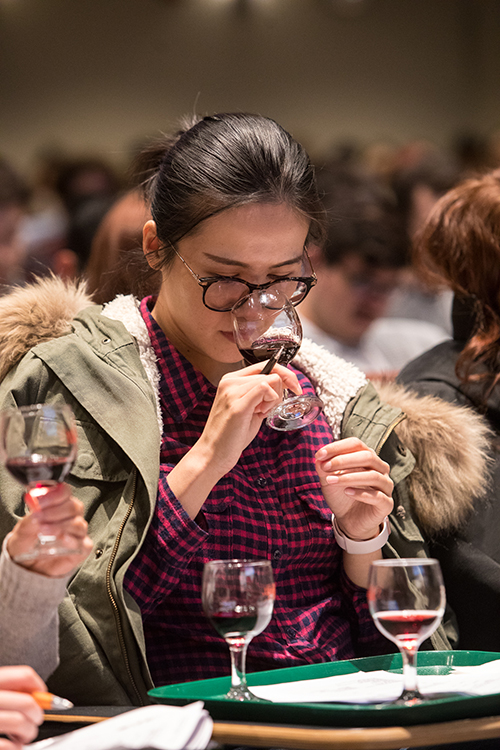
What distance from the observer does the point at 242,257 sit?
1573 millimetres

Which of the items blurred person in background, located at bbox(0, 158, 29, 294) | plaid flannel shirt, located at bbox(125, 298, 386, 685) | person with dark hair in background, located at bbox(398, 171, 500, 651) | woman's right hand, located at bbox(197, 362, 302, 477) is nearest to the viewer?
woman's right hand, located at bbox(197, 362, 302, 477)

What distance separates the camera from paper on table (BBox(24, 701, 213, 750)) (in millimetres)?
915

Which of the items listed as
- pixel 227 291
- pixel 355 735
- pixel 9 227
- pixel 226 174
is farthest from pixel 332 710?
pixel 9 227

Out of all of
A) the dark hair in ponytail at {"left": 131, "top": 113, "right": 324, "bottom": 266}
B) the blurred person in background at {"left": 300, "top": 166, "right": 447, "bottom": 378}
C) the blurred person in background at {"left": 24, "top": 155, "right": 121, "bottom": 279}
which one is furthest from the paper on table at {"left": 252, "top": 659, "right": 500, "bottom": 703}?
the blurred person in background at {"left": 24, "top": 155, "right": 121, "bottom": 279}

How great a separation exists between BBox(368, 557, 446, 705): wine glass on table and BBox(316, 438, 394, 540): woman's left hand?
Result: 359 mm

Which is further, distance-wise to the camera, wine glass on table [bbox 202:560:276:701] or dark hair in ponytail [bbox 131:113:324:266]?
dark hair in ponytail [bbox 131:113:324:266]

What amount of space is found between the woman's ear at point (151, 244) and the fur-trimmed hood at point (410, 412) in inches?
4.1

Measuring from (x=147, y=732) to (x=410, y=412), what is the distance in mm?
1132

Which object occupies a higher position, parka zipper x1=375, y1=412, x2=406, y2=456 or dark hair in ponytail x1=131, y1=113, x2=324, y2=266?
dark hair in ponytail x1=131, y1=113, x2=324, y2=266

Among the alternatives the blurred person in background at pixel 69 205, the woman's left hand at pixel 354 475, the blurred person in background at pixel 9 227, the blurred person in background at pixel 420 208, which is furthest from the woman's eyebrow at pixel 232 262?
the blurred person in background at pixel 420 208

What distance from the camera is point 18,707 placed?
3.14 ft

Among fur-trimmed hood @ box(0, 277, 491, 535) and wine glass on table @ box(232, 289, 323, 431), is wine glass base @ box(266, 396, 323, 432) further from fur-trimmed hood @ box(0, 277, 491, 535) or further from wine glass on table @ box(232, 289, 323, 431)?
fur-trimmed hood @ box(0, 277, 491, 535)

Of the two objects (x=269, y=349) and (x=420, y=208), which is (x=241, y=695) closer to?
(x=269, y=349)

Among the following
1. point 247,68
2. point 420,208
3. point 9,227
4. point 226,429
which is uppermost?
point 247,68
